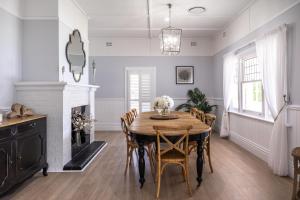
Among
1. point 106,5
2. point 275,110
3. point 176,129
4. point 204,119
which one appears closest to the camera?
point 176,129

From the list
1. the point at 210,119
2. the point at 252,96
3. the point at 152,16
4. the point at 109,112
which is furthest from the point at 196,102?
the point at 210,119

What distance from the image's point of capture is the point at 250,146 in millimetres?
4891

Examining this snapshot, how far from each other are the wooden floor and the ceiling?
122 inches

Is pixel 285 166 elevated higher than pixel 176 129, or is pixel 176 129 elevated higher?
pixel 176 129

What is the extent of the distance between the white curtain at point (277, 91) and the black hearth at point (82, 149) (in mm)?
3118

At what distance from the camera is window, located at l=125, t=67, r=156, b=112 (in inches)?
301

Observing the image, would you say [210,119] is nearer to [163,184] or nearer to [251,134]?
[163,184]

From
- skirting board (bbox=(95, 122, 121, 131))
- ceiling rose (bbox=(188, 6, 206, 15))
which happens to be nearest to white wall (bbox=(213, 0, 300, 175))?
ceiling rose (bbox=(188, 6, 206, 15))

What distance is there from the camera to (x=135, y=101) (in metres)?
7.68

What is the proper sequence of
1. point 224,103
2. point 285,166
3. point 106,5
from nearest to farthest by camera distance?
point 285,166 < point 106,5 < point 224,103

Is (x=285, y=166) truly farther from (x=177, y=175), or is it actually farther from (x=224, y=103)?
(x=224, y=103)

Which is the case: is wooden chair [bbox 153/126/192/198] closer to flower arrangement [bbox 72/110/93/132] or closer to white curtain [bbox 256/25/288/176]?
white curtain [bbox 256/25/288/176]

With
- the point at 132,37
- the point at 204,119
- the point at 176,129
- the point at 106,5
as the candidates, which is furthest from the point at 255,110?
the point at 132,37

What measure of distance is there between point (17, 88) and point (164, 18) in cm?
359
